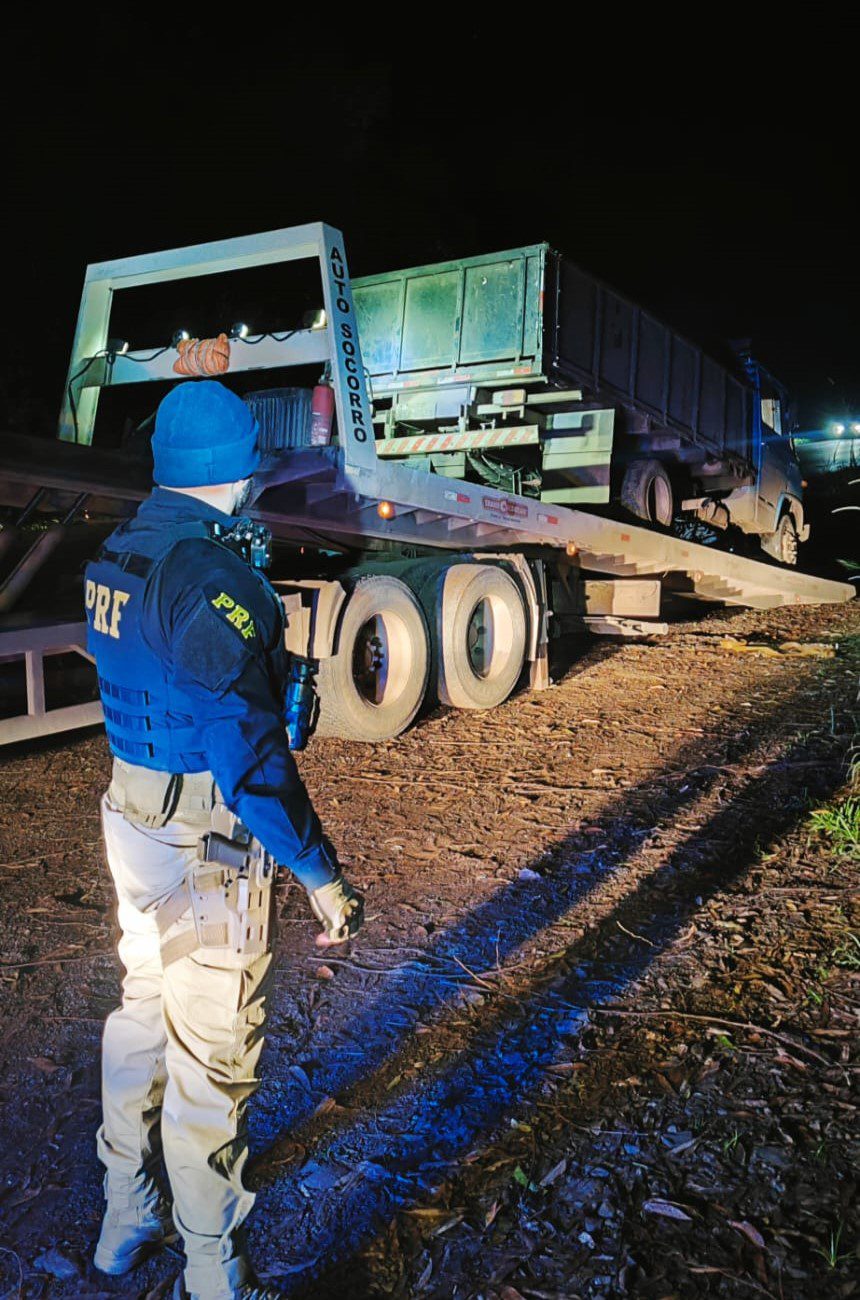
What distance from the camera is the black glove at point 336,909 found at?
1965mm

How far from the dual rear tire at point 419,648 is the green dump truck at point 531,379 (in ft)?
6.36

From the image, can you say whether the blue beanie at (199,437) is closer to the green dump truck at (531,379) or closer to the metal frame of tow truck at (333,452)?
the metal frame of tow truck at (333,452)

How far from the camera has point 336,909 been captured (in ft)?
6.45

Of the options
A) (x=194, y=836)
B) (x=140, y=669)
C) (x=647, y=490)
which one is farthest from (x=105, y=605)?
(x=647, y=490)

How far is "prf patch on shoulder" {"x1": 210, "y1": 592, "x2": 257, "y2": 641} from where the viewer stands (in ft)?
6.19

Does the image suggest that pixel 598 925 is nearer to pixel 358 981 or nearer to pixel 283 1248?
pixel 358 981

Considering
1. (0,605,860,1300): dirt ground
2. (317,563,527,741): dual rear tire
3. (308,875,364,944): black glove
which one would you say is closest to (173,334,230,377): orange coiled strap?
(317,563,527,741): dual rear tire

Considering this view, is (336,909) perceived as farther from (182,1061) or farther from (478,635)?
(478,635)

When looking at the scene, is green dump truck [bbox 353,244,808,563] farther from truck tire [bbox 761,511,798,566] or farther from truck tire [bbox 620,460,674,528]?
truck tire [bbox 761,511,798,566]

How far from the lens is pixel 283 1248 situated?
7.18 ft

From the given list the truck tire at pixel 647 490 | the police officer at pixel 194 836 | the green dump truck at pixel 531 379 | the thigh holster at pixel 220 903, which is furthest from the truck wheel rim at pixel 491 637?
the thigh holster at pixel 220 903

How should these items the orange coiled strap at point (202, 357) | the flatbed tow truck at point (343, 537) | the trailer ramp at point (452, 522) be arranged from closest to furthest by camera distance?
the flatbed tow truck at point (343, 537) < the trailer ramp at point (452, 522) < the orange coiled strap at point (202, 357)

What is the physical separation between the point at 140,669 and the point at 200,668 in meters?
0.21

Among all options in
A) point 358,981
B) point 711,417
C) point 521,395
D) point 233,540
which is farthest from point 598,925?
point 711,417
